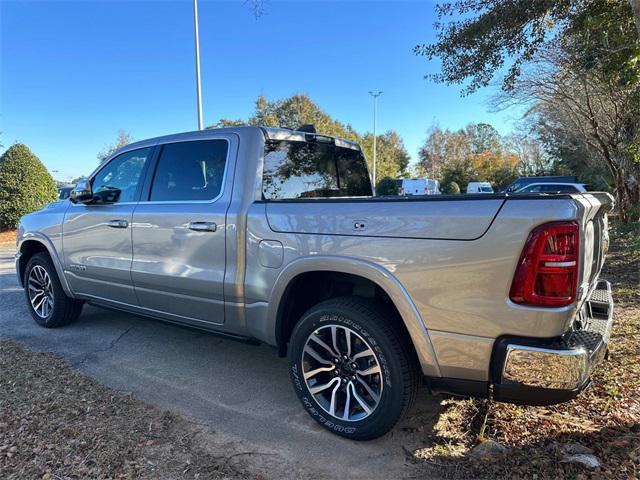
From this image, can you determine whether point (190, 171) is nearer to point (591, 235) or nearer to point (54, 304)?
point (54, 304)

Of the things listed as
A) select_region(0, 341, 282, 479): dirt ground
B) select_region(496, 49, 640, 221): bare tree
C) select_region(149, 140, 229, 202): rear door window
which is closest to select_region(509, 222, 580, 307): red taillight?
select_region(0, 341, 282, 479): dirt ground

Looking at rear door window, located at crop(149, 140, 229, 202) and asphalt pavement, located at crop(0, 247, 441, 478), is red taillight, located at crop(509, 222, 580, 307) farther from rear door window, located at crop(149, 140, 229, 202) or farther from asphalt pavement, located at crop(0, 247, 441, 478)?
rear door window, located at crop(149, 140, 229, 202)

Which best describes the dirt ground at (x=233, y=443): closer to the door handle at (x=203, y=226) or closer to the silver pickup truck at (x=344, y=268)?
the silver pickup truck at (x=344, y=268)

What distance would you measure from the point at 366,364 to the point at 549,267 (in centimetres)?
119

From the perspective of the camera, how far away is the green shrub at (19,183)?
15.0m

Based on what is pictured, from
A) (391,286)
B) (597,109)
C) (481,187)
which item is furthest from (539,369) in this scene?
(481,187)

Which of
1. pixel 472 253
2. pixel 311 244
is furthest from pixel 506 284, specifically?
pixel 311 244

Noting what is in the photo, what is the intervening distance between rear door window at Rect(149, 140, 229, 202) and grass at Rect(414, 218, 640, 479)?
91.6 inches

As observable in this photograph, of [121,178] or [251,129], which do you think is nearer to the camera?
[251,129]

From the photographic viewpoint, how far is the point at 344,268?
271 cm

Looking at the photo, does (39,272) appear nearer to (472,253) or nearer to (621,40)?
(472,253)

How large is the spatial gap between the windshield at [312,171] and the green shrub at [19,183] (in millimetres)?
14885

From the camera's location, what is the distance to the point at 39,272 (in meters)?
5.10

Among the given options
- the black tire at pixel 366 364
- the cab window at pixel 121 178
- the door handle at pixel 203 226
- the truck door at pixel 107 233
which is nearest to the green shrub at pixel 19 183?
the truck door at pixel 107 233
